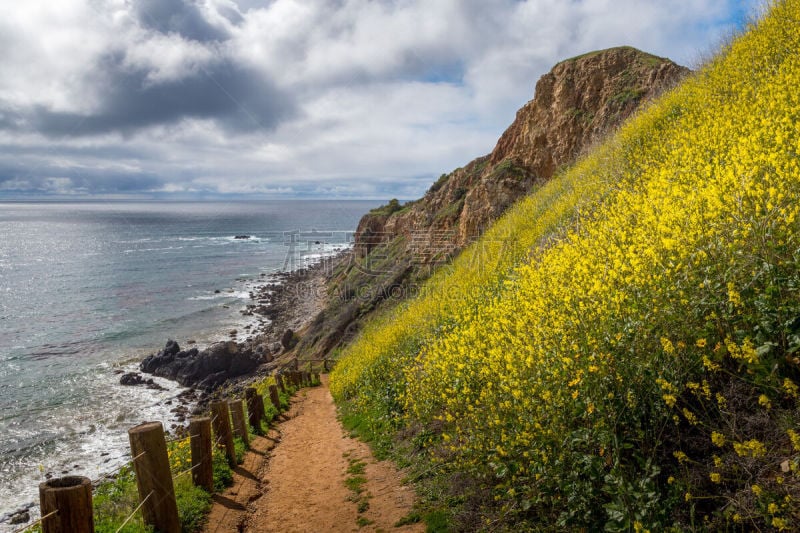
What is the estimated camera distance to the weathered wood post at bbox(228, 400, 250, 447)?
10.3 meters

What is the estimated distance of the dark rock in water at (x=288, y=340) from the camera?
131 feet

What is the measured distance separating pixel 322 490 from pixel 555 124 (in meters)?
30.2

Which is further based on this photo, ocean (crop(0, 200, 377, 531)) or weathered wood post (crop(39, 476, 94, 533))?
ocean (crop(0, 200, 377, 531))

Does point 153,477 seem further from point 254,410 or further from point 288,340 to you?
point 288,340

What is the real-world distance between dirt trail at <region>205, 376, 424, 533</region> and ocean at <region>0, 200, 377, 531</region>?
4063 millimetres

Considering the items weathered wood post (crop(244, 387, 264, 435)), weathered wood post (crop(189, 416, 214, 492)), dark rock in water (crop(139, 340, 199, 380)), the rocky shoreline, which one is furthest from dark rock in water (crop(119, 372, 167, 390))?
weathered wood post (crop(189, 416, 214, 492))

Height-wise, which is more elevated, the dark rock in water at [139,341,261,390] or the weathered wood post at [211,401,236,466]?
the weathered wood post at [211,401,236,466]

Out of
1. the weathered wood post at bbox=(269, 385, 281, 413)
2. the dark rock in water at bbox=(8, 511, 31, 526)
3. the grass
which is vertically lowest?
the dark rock in water at bbox=(8, 511, 31, 526)

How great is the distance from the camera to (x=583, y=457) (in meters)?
4.26

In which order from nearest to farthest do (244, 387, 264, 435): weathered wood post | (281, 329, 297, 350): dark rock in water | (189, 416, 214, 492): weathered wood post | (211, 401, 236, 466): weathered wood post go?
1. (189, 416, 214, 492): weathered wood post
2. (211, 401, 236, 466): weathered wood post
3. (244, 387, 264, 435): weathered wood post
4. (281, 329, 297, 350): dark rock in water

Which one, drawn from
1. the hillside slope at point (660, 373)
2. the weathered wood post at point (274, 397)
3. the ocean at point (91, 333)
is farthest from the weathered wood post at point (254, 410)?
the hillside slope at point (660, 373)

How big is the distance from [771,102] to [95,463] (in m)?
26.8

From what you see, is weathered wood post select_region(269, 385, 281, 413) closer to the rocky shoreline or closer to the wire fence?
the wire fence

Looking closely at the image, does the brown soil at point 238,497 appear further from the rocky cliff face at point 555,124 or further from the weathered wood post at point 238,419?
the rocky cliff face at point 555,124
